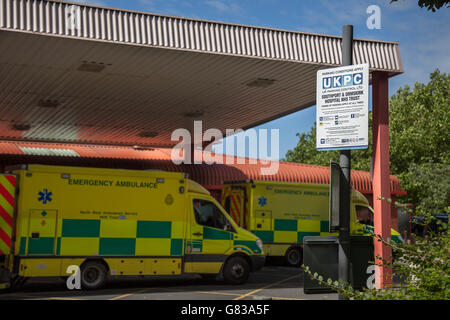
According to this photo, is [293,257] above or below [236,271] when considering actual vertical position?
above

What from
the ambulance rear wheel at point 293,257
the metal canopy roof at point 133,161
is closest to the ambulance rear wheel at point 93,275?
the ambulance rear wheel at point 293,257

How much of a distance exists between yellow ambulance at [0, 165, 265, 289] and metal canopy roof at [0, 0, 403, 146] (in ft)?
A: 8.79

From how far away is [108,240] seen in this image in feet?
46.2

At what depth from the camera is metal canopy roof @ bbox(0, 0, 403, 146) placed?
1230cm

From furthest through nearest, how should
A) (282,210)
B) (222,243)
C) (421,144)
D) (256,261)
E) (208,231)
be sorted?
(421,144), (282,210), (256,261), (222,243), (208,231)

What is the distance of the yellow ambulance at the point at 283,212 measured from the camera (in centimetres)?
2031

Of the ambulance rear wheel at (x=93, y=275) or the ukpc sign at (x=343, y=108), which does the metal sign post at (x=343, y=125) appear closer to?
the ukpc sign at (x=343, y=108)

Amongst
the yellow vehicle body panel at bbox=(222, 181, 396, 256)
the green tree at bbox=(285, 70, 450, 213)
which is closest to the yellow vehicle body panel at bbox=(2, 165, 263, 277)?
the yellow vehicle body panel at bbox=(222, 181, 396, 256)

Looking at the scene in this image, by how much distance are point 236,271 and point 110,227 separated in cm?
360

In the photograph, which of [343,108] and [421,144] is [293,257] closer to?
[343,108]

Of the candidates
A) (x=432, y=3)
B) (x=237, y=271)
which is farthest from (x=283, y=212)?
(x=432, y=3)

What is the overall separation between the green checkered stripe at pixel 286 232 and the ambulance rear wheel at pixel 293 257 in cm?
31

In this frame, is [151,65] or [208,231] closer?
[151,65]
